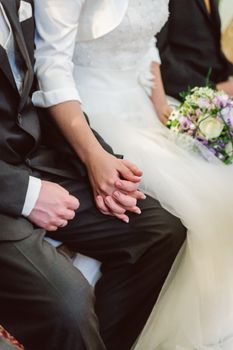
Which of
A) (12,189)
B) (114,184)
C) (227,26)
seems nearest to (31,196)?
(12,189)

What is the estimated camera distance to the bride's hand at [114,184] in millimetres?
1338

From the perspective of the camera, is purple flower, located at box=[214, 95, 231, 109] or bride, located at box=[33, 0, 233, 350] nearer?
bride, located at box=[33, 0, 233, 350]

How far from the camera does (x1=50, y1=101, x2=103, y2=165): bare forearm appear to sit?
4.53ft

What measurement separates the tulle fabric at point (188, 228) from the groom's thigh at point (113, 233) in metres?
0.05

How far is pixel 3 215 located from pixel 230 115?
61cm

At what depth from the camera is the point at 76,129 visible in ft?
4.55

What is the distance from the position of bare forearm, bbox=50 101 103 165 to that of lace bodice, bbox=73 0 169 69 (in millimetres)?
228

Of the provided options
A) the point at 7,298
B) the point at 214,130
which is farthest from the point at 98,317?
the point at 214,130

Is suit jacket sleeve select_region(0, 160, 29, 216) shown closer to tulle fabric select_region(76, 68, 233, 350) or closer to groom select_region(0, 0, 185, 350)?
groom select_region(0, 0, 185, 350)

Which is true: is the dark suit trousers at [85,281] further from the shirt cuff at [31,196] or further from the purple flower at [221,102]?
the purple flower at [221,102]

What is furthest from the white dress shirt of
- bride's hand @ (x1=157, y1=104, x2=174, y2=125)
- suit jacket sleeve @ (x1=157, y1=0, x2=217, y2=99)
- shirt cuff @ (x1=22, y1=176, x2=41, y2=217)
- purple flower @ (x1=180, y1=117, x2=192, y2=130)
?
suit jacket sleeve @ (x1=157, y1=0, x2=217, y2=99)

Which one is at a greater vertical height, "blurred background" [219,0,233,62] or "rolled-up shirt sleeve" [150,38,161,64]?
"blurred background" [219,0,233,62]

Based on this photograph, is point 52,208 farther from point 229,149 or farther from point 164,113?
point 164,113

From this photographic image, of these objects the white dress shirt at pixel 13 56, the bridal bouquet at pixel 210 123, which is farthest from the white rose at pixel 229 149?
the white dress shirt at pixel 13 56
